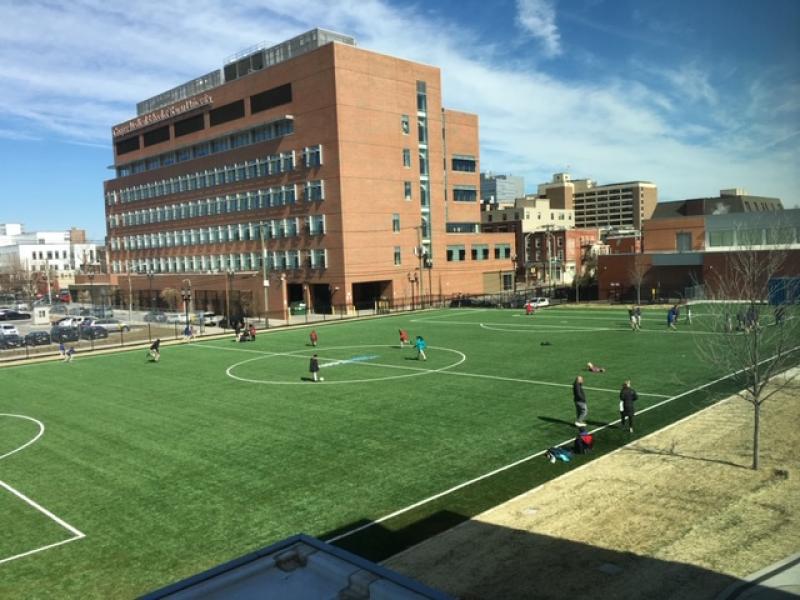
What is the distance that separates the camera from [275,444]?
21391mm

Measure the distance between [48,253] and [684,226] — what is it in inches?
6534

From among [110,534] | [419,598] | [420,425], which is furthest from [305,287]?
[419,598]

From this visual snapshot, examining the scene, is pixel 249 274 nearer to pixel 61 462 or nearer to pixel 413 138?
pixel 413 138

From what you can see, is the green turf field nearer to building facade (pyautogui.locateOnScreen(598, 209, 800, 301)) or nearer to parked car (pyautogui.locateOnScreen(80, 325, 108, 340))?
parked car (pyautogui.locateOnScreen(80, 325, 108, 340))

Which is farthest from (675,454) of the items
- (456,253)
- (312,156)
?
(456,253)

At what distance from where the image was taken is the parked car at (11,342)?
49.3 meters

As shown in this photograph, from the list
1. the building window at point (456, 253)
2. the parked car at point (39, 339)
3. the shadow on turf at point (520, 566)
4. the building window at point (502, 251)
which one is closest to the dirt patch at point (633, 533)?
the shadow on turf at point (520, 566)

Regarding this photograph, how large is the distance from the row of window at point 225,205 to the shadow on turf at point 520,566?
60.6m

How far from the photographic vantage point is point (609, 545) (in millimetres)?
12844

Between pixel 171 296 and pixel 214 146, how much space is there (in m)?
21.0

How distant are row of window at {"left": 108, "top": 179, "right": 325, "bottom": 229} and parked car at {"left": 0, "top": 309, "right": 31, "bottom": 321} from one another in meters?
23.2

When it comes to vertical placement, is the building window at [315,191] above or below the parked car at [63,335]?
above

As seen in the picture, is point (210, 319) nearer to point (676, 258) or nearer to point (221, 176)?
point (221, 176)

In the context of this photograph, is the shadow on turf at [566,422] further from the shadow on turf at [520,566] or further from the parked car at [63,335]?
the parked car at [63,335]
